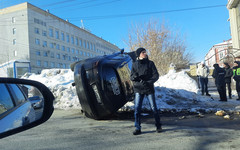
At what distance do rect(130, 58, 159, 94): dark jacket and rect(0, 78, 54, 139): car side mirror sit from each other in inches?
95.9

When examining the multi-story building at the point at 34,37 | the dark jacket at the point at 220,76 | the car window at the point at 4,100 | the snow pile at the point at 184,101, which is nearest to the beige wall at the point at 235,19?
the snow pile at the point at 184,101

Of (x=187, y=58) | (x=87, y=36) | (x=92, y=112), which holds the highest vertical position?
(x=87, y=36)

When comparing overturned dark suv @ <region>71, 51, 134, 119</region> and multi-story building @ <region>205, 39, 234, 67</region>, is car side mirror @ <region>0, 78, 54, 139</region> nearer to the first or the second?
overturned dark suv @ <region>71, 51, 134, 119</region>

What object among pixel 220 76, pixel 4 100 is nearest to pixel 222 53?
pixel 220 76

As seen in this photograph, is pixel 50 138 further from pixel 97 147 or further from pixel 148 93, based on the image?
pixel 148 93

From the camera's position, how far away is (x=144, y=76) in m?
3.99

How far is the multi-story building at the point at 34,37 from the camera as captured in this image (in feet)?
137

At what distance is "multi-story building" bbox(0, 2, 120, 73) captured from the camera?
41.8 meters

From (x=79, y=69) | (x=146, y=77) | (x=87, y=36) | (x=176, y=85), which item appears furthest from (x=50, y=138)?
(x=87, y=36)

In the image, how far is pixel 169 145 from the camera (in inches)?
124

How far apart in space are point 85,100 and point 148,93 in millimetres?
1797

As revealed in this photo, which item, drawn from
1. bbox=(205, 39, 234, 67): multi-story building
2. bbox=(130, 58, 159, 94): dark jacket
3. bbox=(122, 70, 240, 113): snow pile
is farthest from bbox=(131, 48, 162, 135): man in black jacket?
bbox=(205, 39, 234, 67): multi-story building

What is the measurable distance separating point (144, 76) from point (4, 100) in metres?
2.97

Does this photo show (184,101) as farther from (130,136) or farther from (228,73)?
(130,136)
